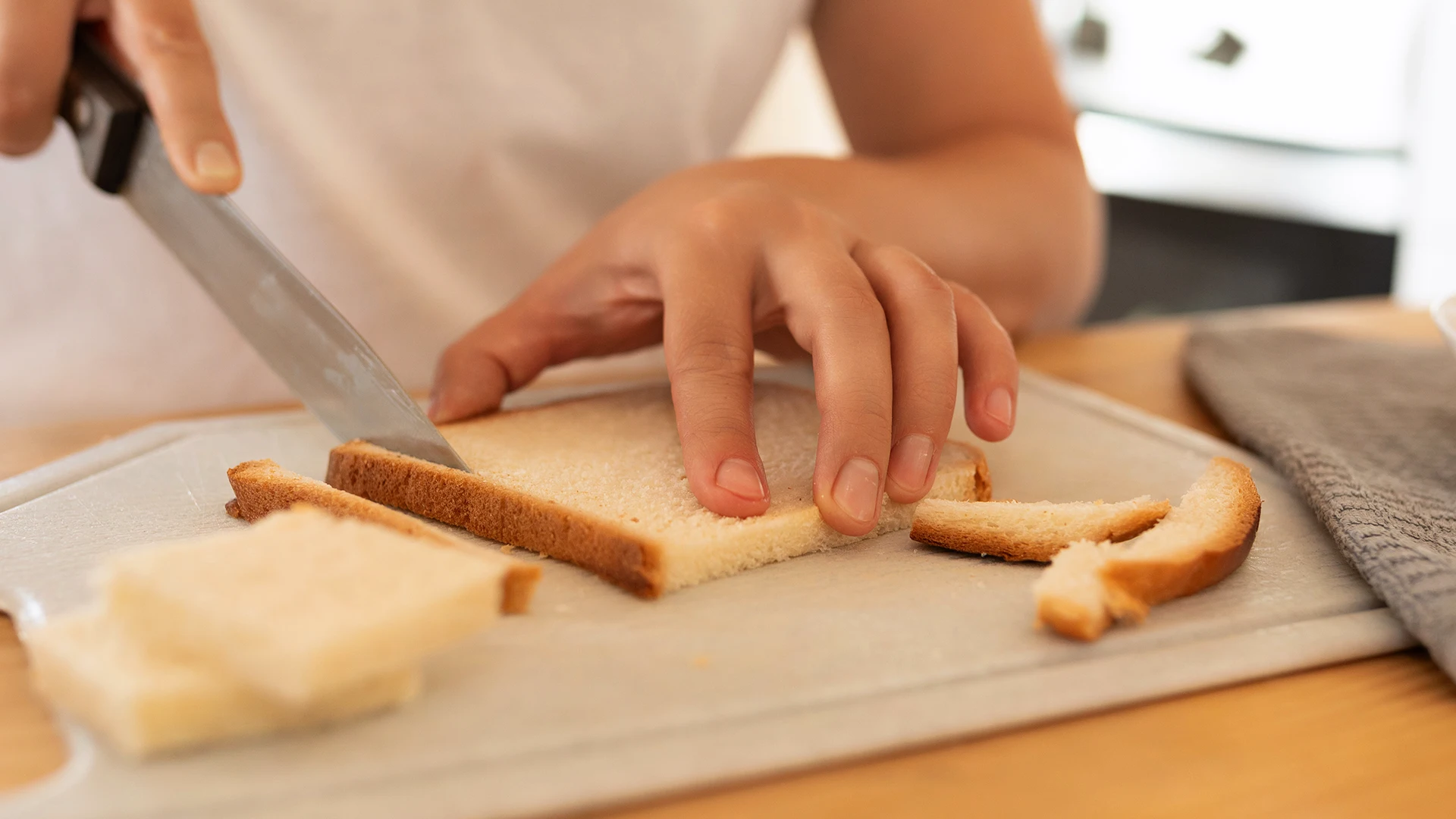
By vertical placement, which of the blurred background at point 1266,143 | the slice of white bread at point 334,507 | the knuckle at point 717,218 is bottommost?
the blurred background at point 1266,143

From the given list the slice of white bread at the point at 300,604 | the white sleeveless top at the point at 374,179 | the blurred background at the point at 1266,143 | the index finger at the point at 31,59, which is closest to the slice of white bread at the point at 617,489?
the slice of white bread at the point at 300,604

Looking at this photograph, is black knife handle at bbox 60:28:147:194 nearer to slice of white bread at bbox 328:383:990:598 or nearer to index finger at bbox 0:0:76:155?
index finger at bbox 0:0:76:155

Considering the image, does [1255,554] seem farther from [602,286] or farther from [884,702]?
[602,286]

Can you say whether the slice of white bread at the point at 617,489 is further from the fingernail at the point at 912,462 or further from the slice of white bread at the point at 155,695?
the slice of white bread at the point at 155,695

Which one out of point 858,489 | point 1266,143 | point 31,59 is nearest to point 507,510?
point 858,489

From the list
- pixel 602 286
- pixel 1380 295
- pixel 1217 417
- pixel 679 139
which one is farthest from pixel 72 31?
pixel 1380 295

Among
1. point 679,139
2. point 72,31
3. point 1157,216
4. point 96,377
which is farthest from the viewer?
point 1157,216
